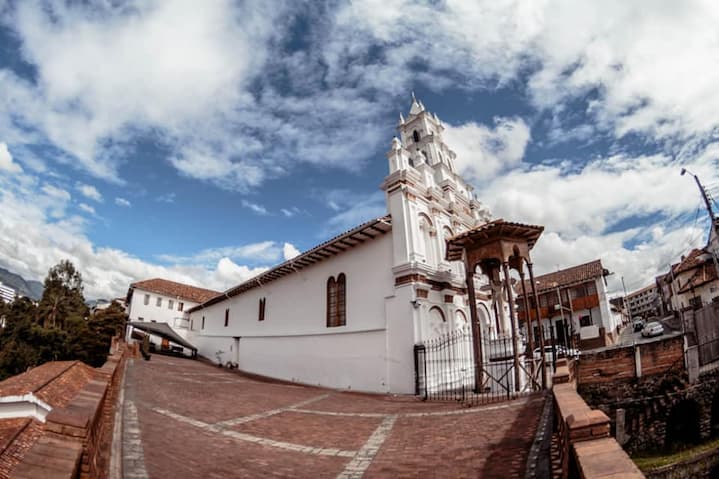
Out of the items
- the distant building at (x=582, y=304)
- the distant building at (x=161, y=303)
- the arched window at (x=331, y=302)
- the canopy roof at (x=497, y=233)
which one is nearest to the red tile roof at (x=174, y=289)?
the distant building at (x=161, y=303)

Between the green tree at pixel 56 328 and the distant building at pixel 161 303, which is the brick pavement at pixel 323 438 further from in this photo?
the distant building at pixel 161 303

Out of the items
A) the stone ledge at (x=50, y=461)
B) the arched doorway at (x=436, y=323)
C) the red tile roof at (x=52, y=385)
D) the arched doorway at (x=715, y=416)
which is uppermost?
the arched doorway at (x=436, y=323)

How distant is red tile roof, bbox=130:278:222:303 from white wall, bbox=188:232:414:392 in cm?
2088

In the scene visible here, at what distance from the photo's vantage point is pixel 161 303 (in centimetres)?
3947

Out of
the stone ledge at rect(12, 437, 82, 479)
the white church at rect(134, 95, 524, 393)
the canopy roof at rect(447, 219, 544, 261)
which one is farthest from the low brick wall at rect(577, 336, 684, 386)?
the stone ledge at rect(12, 437, 82, 479)

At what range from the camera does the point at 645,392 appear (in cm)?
1227

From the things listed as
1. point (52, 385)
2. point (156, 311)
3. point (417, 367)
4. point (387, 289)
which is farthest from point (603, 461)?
point (156, 311)

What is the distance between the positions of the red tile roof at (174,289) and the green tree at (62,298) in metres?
7.78

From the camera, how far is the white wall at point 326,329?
1352 cm

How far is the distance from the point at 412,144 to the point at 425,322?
1073 centimetres

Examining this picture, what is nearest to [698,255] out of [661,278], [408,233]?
[661,278]

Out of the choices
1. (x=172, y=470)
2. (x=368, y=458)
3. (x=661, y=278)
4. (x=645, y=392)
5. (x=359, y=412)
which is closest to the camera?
(x=172, y=470)

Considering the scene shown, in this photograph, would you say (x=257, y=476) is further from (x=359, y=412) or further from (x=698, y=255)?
(x=698, y=255)

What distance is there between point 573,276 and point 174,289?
42.2 m
